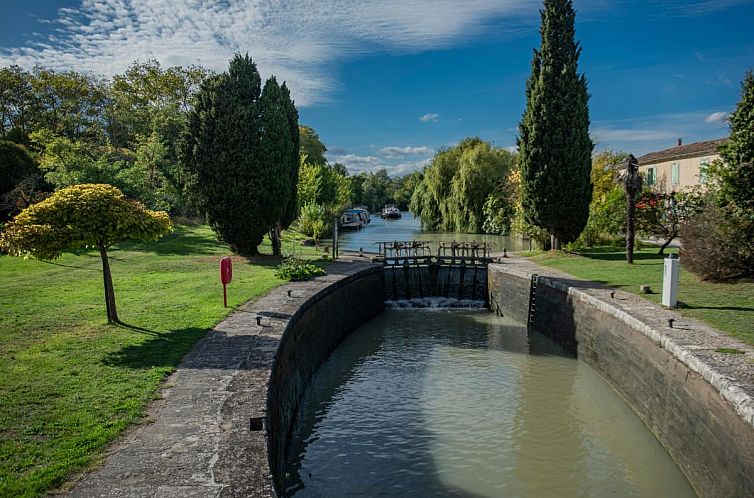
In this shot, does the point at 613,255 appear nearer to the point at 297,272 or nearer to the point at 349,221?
the point at 297,272

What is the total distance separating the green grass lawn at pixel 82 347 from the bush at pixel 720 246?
37.3ft

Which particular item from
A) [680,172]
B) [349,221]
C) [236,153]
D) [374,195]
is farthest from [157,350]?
[374,195]

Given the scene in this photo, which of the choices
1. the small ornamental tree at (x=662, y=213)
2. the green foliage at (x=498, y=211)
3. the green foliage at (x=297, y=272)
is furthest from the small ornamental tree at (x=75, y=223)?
the green foliage at (x=498, y=211)

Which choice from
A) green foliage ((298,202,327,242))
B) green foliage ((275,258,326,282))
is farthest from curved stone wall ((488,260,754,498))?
green foliage ((298,202,327,242))

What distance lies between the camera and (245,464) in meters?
5.10

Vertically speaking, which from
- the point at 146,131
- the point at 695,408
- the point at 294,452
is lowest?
the point at 294,452

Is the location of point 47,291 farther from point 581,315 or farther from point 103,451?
point 581,315

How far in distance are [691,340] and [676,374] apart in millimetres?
927

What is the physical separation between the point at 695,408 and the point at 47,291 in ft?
46.1

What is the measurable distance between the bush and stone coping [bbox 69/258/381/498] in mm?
11138

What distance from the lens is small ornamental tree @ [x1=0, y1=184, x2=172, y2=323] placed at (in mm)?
8656

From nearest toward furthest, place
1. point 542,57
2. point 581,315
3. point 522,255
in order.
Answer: point 581,315 < point 542,57 < point 522,255

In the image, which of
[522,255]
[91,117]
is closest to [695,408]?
[522,255]

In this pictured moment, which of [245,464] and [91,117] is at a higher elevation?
[91,117]
